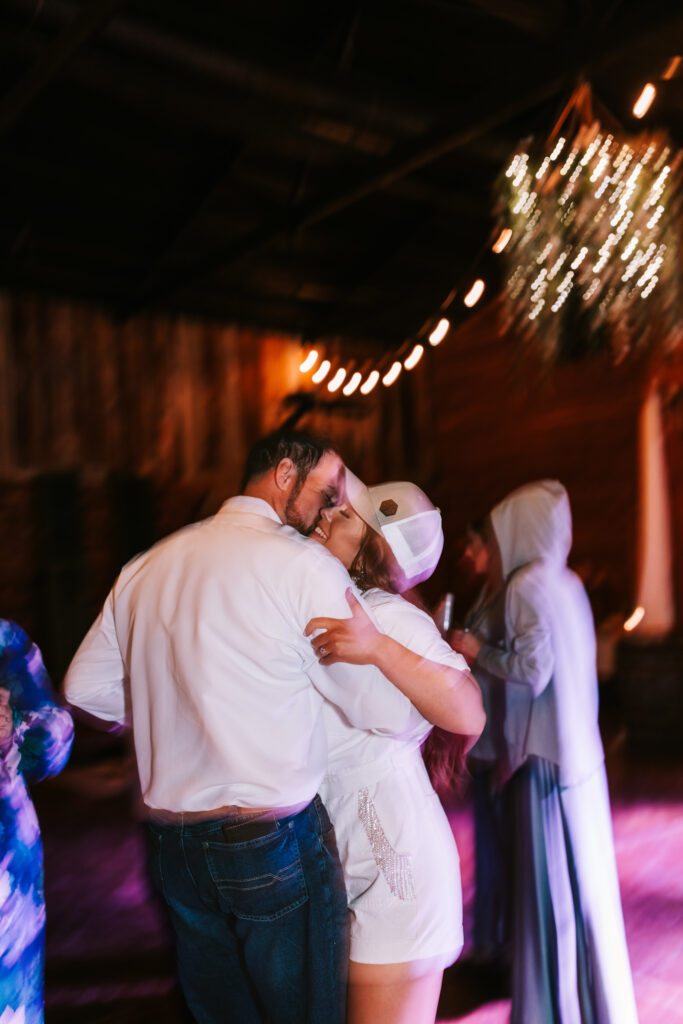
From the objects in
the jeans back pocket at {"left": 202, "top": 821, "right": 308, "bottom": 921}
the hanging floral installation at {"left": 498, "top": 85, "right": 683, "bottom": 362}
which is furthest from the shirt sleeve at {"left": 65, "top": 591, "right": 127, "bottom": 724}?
the hanging floral installation at {"left": 498, "top": 85, "right": 683, "bottom": 362}

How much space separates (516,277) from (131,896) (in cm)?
308

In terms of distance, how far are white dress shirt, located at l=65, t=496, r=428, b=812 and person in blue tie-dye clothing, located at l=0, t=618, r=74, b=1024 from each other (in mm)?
322

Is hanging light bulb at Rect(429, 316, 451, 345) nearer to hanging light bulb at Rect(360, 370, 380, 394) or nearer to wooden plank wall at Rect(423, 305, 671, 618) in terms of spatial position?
hanging light bulb at Rect(360, 370, 380, 394)

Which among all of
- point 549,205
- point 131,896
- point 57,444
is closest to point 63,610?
point 57,444

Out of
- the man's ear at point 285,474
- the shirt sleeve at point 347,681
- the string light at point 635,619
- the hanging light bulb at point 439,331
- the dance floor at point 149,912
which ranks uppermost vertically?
the hanging light bulb at point 439,331

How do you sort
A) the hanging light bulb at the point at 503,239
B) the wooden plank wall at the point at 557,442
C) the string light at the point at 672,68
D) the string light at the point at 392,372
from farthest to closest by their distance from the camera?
1. the wooden plank wall at the point at 557,442
2. the string light at the point at 392,372
3. the string light at the point at 672,68
4. the hanging light bulb at the point at 503,239

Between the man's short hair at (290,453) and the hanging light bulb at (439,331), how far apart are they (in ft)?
8.20

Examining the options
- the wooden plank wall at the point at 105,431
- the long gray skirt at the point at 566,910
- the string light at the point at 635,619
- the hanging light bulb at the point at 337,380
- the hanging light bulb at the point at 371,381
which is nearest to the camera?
the long gray skirt at the point at 566,910

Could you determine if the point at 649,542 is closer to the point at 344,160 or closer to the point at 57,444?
the point at 344,160

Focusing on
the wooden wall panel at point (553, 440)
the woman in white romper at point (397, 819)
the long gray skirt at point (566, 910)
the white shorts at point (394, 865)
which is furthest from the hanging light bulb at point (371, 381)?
the white shorts at point (394, 865)

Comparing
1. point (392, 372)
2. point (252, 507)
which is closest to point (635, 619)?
point (392, 372)

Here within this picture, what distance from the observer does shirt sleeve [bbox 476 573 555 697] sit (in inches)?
93.0

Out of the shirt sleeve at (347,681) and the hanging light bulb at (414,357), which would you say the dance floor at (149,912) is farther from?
the hanging light bulb at (414,357)

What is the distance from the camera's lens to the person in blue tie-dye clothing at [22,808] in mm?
1520
